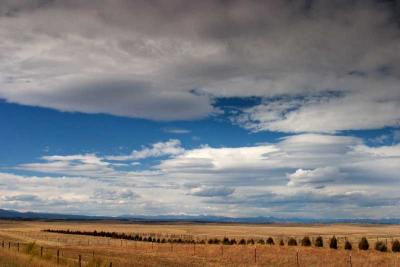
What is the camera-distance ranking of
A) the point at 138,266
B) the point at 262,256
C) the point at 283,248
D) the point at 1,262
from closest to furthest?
1. the point at 1,262
2. the point at 138,266
3. the point at 262,256
4. the point at 283,248

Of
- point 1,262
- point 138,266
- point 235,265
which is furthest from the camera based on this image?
point 235,265

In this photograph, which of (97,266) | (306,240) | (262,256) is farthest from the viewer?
(306,240)

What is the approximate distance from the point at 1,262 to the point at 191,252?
125ft

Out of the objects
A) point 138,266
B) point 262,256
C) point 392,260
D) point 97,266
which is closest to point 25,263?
point 97,266

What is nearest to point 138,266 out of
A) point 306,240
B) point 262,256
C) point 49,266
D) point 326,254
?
point 49,266

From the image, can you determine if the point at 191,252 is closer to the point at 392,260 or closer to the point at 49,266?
the point at 392,260

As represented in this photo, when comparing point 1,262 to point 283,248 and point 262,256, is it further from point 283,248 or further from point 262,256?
point 283,248

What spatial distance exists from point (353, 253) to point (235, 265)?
1618cm

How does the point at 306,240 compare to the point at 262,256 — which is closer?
the point at 262,256

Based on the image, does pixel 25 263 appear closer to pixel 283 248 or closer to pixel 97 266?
pixel 97 266

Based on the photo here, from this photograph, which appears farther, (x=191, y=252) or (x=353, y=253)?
(x=191, y=252)

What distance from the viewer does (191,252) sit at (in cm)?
6538

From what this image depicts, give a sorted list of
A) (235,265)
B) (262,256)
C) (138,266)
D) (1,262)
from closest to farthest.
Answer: (1,262), (138,266), (235,265), (262,256)

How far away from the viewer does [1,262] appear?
29.5m
